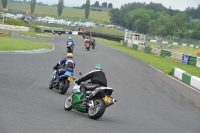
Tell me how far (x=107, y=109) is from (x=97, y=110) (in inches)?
103

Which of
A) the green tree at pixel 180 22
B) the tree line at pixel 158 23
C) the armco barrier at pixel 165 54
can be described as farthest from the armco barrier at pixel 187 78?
the green tree at pixel 180 22

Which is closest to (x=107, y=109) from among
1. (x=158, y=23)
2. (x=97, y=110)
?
(x=97, y=110)

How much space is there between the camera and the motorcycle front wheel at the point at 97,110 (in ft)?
36.0

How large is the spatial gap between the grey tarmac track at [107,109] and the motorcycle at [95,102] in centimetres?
20

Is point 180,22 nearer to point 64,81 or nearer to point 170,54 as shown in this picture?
point 170,54

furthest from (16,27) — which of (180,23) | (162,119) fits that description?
(180,23)

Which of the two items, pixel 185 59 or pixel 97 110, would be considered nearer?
pixel 97 110

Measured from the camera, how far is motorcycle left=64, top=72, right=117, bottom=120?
11.0m

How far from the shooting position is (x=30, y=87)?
1620cm

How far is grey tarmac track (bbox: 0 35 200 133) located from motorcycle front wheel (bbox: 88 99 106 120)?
0.18 metres

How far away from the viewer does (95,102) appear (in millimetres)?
11250

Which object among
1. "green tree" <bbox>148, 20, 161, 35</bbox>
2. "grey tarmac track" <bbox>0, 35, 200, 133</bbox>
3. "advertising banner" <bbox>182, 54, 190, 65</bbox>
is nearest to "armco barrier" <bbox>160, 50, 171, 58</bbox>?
"advertising banner" <bbox>182, 54, 190, 65</bbox>

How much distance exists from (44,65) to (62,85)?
9.52m

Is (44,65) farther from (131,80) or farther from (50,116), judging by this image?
(50,116)
